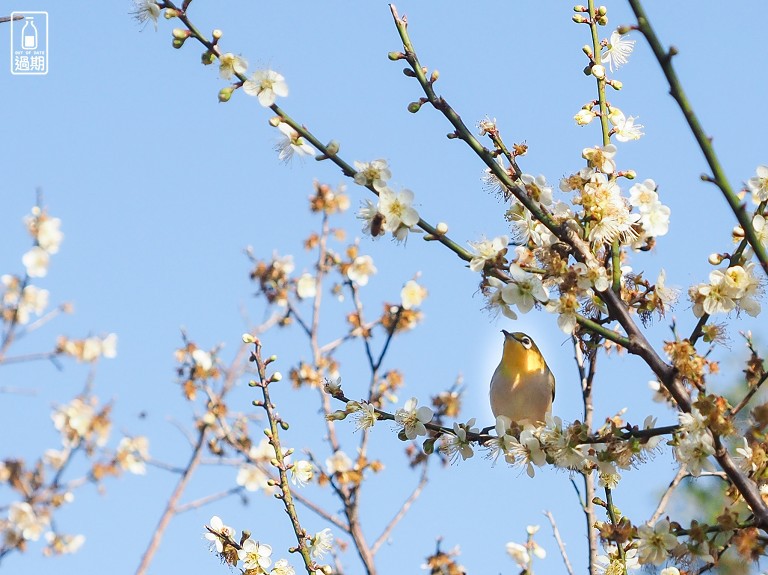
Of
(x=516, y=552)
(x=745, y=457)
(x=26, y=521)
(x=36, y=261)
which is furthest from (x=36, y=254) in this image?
(x=745, y=457)

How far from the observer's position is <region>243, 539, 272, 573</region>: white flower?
2912mm

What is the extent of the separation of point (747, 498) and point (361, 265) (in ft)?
17.3

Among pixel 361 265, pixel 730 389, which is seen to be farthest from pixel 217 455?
pixel 730 389

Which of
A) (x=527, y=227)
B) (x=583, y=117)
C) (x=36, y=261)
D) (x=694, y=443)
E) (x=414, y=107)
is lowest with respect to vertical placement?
(x=694, y=443)

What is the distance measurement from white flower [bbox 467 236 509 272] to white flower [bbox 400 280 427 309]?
5.21 m

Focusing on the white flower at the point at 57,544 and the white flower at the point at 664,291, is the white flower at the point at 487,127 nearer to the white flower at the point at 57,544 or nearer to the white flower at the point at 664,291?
the white flower at the point at 664,291

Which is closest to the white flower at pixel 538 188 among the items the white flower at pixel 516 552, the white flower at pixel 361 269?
the white flower at pixel 516 552

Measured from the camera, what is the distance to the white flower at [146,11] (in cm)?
253

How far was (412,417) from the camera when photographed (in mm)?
2609

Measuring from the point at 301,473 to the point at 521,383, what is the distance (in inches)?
30.2

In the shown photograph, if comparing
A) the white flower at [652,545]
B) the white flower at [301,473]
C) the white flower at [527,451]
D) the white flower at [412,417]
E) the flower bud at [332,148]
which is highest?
the flower bud at [332,148]

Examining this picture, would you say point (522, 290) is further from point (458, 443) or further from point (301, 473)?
point (301, 473)

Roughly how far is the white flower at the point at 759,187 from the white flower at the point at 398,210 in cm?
90

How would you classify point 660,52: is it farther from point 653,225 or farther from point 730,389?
point 730,389
